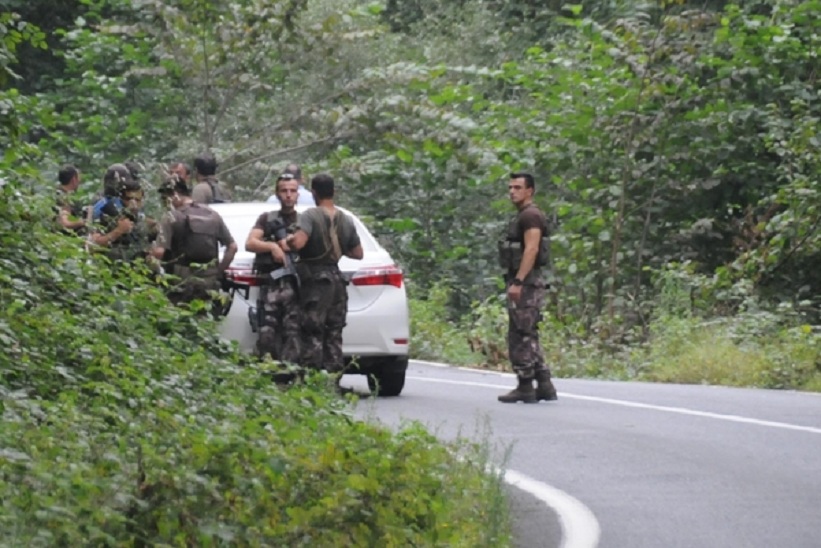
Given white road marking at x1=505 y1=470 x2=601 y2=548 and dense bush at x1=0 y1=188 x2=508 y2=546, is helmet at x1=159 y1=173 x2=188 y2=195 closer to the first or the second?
dense bush at x1=0 y1=188 x2=508 y2=546

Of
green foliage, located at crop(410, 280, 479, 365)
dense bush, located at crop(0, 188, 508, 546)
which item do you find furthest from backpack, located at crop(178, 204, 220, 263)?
green foliage, located at crop(410, 280, 479, 365)

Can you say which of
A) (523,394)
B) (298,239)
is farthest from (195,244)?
(523,394)

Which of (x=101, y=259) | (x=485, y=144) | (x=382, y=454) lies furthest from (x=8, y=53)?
(x=485, y=144)

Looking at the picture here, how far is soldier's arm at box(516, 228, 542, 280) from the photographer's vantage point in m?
15.0

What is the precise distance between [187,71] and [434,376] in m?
7.65

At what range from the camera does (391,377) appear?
52.3ft

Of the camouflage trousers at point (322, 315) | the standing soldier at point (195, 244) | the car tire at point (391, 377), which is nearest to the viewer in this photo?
the camouflage trousers at point (322, 315)

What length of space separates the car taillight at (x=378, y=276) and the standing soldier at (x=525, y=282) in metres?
0.86

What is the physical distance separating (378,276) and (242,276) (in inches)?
45.0

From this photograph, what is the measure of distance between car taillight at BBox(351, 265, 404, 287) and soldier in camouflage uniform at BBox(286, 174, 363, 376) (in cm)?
92

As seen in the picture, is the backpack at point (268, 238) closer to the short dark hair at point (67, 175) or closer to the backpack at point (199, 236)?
the backpack at point (199, 236)

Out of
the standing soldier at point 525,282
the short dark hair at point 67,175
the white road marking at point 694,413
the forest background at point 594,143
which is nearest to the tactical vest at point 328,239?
the standing soldier at point 525,282

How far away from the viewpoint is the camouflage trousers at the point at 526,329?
1525 centimetres

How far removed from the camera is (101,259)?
12891 mm
